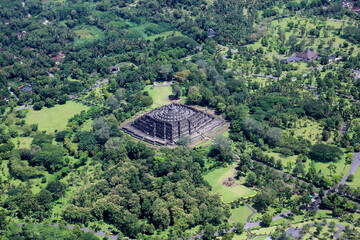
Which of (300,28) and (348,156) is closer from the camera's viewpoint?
(348,156)

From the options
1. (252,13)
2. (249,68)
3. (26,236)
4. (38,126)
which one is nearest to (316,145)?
(249,68)

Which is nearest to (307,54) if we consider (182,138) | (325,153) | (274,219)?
(325,153)

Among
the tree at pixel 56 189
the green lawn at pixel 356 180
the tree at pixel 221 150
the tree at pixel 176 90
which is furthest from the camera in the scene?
the tree at pixel 176 90

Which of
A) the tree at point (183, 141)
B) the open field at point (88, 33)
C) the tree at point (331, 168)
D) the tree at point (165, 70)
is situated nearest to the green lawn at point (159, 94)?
the tree at point (165, 70)

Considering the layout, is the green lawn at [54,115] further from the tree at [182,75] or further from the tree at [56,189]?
Result: the tree at [182,75]

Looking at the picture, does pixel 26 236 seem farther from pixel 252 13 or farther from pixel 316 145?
pixel 252 13

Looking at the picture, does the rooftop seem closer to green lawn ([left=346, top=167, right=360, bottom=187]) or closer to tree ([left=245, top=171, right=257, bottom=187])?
green lawn ([left=346, top=167, right=360, bottom=187])
